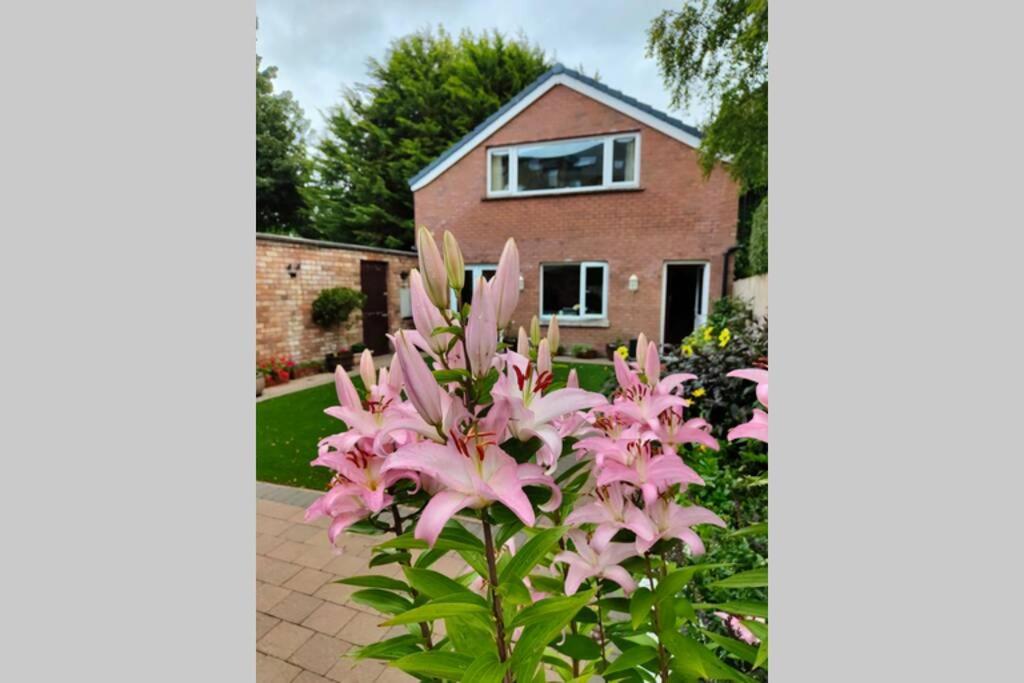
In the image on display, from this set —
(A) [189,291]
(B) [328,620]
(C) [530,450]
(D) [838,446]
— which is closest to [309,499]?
(B) [328,620]

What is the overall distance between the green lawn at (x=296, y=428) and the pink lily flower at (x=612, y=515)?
0.22m

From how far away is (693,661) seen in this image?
37 centimetres

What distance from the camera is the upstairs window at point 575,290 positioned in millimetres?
739

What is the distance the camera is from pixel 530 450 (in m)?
0.32

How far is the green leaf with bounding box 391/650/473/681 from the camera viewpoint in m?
0.31

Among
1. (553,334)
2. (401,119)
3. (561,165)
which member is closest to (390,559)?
(553,334)

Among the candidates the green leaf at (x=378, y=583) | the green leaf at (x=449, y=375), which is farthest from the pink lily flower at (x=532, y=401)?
the green leaf at (x=378, y=583)

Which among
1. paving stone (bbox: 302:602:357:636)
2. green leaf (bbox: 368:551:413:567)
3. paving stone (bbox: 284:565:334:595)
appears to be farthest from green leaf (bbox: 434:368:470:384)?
paving stone (bbox: 284:565:334:595)

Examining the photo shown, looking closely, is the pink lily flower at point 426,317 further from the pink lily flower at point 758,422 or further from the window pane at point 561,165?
the window pane at point 561,165

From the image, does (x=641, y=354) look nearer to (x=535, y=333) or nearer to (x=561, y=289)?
(x=535, y=333)

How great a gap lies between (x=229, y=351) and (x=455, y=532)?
0.88 feet

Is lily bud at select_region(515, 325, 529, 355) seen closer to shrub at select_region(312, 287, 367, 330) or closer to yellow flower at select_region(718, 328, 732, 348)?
shrub at select_region(312, 287, 367, 330)

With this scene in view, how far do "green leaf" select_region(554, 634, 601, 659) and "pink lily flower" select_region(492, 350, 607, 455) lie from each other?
0.86 ft

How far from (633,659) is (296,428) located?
0.57m
